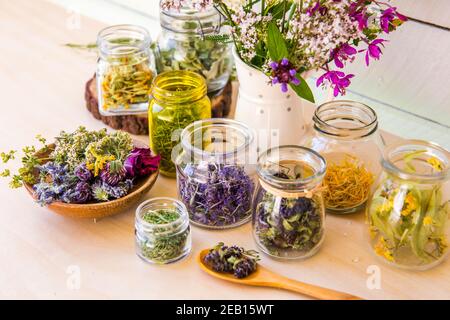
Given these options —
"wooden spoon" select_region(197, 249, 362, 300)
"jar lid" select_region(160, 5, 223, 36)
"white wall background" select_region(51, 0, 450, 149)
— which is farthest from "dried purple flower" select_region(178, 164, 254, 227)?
"white wall background" select_region(51, 0, 450, 149)

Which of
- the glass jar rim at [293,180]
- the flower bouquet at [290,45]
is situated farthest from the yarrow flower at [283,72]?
the glass jar rim at [293,180]

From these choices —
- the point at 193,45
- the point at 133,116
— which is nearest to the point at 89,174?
the point at 133,116

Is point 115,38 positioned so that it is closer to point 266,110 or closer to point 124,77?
point 124,77

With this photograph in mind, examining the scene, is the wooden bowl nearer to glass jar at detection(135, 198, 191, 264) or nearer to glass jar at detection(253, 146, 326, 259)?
glass jar at detection(135, 198, 191, 264)

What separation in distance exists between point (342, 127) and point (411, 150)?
153 mm

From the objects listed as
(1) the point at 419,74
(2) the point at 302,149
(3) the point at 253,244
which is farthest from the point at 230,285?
(1) the point at 419,74

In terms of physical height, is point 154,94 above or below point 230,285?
above

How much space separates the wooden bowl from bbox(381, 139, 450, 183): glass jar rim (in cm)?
41

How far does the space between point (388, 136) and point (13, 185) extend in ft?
2.44

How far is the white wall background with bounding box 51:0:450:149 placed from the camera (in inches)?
51.3

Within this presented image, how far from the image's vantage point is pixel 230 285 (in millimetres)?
1033

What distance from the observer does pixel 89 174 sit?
1119mm
